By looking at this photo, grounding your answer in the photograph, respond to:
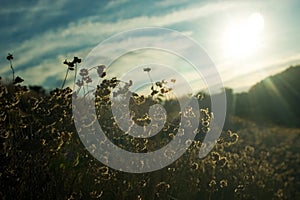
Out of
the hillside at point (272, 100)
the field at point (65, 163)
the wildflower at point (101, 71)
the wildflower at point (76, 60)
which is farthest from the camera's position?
the hillside at point (272, 100)

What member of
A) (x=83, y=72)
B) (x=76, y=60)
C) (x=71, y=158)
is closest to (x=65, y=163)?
(x=71, y=158)

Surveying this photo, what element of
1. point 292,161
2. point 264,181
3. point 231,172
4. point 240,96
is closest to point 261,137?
point 292,161

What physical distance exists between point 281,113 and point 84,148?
17.7m

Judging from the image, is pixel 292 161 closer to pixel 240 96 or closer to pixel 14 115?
pixel 14 115

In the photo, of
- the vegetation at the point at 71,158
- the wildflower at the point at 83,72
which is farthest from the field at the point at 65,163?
the wildflower at the point at 83,72

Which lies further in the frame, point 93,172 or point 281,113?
point 281,113

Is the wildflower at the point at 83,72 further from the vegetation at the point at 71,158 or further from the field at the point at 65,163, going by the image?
the field at the point at 65,163

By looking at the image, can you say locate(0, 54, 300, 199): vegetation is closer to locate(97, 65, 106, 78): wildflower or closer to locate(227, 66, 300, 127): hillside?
locate(97, 65, 106, 78): wildflower

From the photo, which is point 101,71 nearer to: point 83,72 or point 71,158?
point 83,72

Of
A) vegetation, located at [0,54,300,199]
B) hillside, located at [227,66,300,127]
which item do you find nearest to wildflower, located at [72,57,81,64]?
vegetation, located at [0,54,300,199]

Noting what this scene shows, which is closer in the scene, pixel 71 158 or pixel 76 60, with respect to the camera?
pixel 76 60

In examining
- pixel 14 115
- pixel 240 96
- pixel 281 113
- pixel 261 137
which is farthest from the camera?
pixel 240 96

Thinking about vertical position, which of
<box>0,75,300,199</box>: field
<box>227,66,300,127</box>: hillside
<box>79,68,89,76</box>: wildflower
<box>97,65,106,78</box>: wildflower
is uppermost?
<box>227,66,300,127</box>: hillside

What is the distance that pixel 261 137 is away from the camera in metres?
14.0
